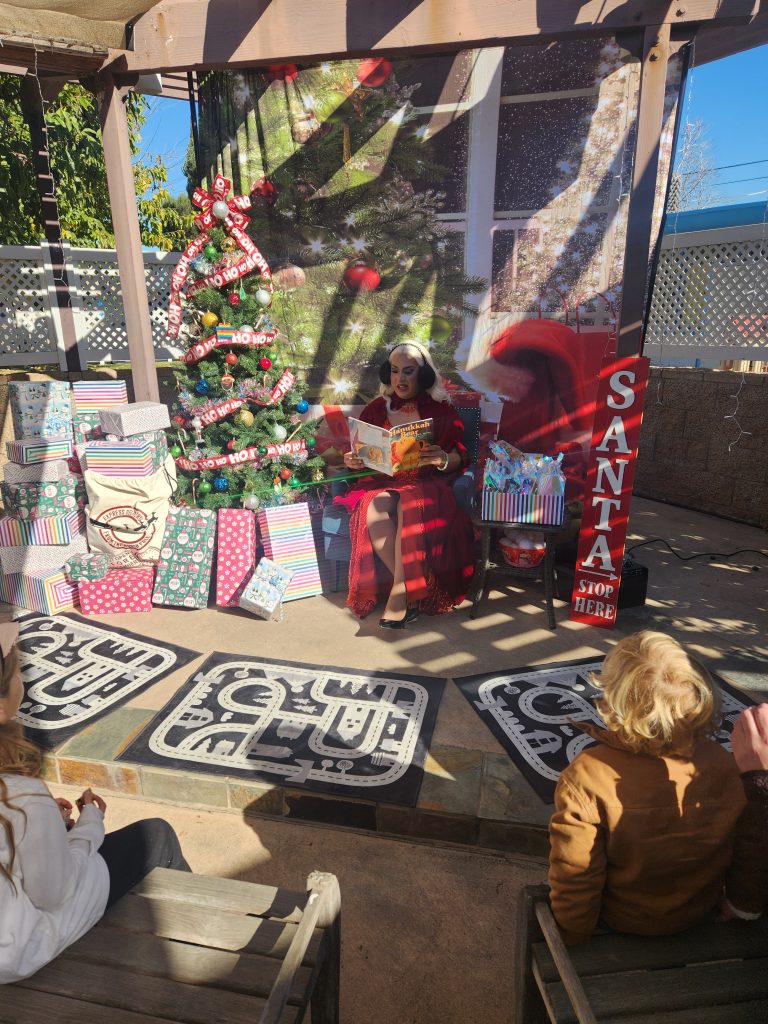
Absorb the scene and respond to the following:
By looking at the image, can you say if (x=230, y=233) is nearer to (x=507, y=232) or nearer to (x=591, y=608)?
(x=507, y=232)

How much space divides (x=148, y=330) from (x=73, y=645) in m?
2.53

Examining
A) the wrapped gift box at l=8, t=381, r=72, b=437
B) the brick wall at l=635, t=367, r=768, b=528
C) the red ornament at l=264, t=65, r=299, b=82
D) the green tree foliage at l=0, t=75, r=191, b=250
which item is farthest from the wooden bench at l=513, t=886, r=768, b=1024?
the green tree foliage at l=0, t=75, r=191, b=250

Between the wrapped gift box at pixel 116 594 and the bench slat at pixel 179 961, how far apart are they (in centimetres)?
294

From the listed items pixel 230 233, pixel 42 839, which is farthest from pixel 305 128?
pixel 42 839

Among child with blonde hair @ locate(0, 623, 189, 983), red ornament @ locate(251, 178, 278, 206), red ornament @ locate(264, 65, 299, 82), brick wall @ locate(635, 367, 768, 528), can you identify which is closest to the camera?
child with blonde hair @ locate(0, 623, 189, 983)

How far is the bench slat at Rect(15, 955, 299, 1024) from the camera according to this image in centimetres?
137

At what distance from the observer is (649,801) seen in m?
1.46

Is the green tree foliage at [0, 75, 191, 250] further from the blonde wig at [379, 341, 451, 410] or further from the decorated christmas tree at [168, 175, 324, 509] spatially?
the blonde wig at [379, 341, 451, 410]

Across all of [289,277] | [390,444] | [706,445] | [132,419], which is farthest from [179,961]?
[706,445]

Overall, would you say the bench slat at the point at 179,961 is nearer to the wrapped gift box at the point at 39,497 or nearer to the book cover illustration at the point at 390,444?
the book cover illustration at the point at 390,444

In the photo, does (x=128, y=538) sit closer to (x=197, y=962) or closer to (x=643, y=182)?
(x=197, y=962)

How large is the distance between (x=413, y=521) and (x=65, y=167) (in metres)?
10.5

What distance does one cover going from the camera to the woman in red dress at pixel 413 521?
13.5ft

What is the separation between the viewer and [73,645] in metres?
3.86
